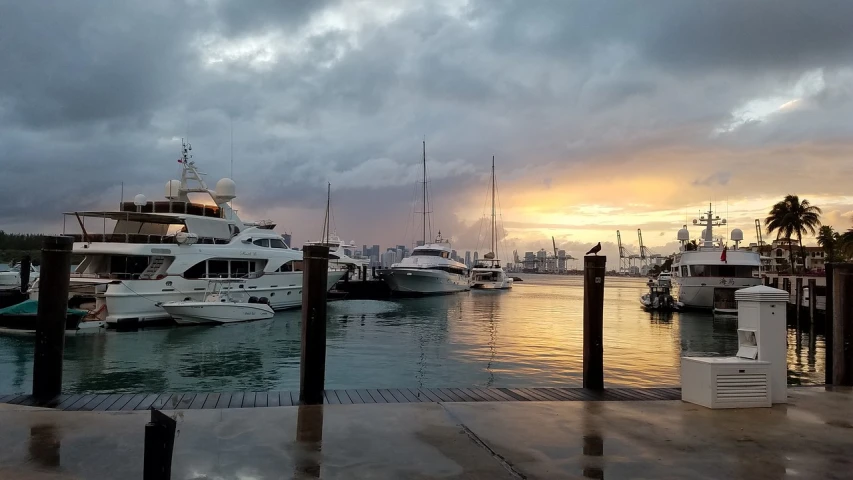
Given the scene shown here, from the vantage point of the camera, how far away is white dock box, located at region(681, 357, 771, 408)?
6.53 meters

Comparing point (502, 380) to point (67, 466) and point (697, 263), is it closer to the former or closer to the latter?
point (67, 466)

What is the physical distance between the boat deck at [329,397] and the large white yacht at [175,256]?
1870cm

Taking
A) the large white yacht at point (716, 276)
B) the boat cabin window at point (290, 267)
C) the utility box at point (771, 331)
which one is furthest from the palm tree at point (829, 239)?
the utility box at point (771, 331)

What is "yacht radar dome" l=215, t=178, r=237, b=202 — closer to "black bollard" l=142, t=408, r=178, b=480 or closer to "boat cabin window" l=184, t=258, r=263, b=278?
"boat cabin window" l=184, t=258, r=263, b=278

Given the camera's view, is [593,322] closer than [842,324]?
Yes

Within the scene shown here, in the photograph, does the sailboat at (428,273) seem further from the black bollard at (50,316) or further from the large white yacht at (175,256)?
the black bollard at (50,316)

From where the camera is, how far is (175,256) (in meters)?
26.0

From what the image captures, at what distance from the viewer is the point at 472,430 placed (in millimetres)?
5562

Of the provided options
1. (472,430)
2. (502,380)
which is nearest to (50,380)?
(472,430)

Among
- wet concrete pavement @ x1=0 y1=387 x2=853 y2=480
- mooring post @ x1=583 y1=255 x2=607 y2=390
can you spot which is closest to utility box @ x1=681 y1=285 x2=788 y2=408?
wet concrete pavement @ x1=0 y1=387 x2=853 y2=480

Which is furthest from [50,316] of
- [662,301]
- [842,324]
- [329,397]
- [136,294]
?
[662,301]

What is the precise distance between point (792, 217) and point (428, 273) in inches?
1412

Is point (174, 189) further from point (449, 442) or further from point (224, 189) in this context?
point (449, 442)

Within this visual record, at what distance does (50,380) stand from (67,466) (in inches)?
117
